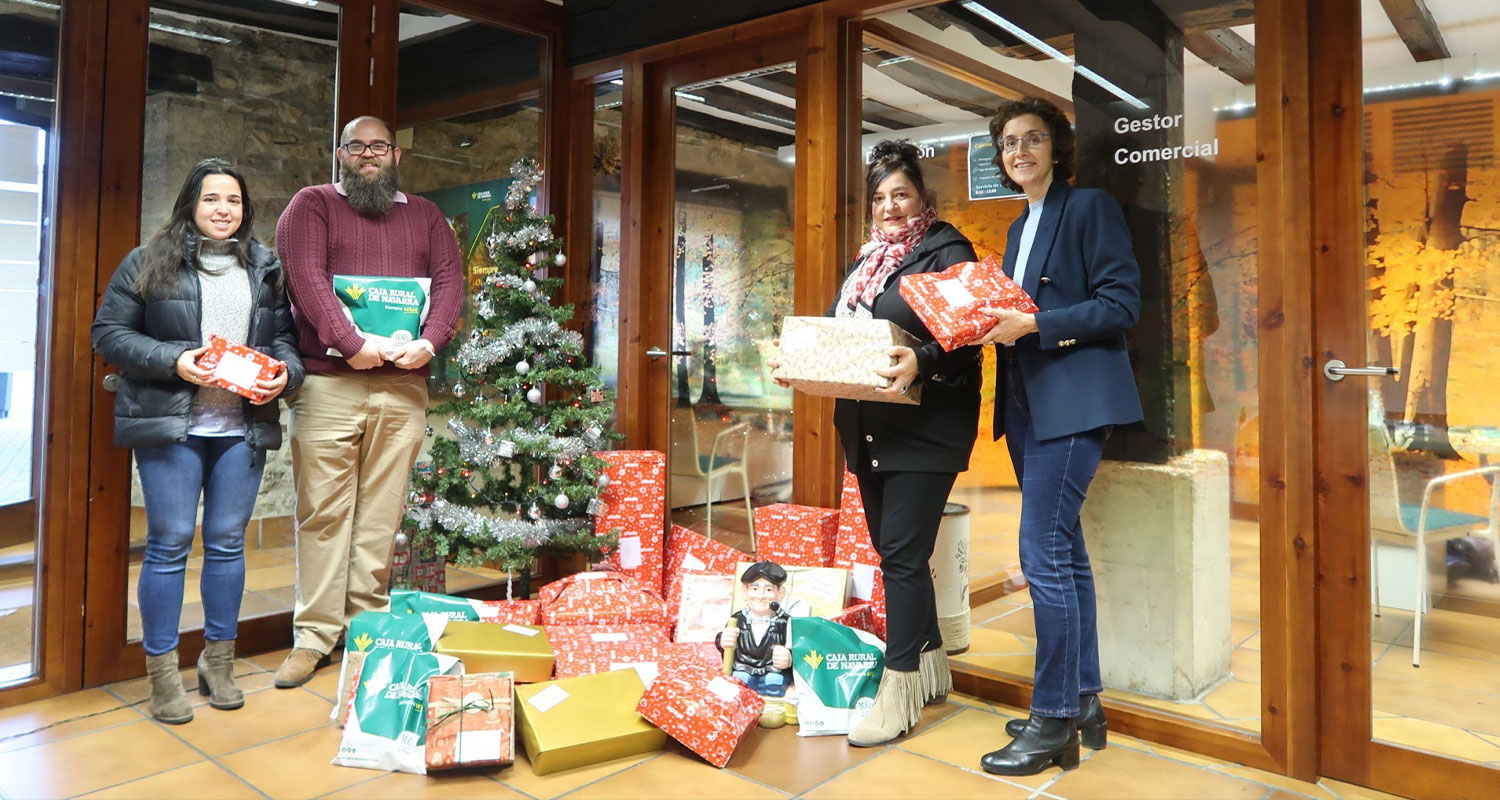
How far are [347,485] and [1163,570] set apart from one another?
250cm

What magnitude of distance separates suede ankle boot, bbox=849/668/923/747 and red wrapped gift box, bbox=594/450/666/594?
3.98 feet

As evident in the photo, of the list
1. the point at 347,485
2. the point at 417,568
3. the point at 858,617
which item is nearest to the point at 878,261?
the point at 858,617

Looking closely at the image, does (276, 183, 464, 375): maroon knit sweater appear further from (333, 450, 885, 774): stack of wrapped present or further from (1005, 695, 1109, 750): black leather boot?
(1005, 695, 1109, 750): black leather boot

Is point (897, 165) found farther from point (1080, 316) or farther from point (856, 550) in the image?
point (856, 550)

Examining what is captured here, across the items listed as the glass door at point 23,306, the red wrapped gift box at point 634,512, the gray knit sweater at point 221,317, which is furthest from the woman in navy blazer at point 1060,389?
the glass door at point 23,306

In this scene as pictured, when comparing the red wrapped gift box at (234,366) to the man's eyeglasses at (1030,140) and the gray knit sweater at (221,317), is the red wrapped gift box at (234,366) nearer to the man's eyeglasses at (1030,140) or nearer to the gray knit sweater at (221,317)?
the gray knit sweater at (221,317)

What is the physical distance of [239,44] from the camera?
322 centimetres

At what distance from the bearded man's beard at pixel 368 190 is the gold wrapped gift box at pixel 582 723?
1635mm

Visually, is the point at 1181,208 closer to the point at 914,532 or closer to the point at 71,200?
the point at 914,532

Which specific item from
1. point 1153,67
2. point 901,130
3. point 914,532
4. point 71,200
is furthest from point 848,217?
point 71,200

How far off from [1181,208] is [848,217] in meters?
1.11

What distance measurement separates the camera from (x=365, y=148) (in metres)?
3.09

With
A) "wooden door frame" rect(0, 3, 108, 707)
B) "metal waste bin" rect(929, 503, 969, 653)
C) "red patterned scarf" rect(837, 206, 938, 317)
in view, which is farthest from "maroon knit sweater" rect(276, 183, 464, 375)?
"metal waste bin" rect(929, 503, 969, 653)

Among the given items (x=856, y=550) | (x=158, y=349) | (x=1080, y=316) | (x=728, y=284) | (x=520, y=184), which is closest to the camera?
(x=1080, y=316)
